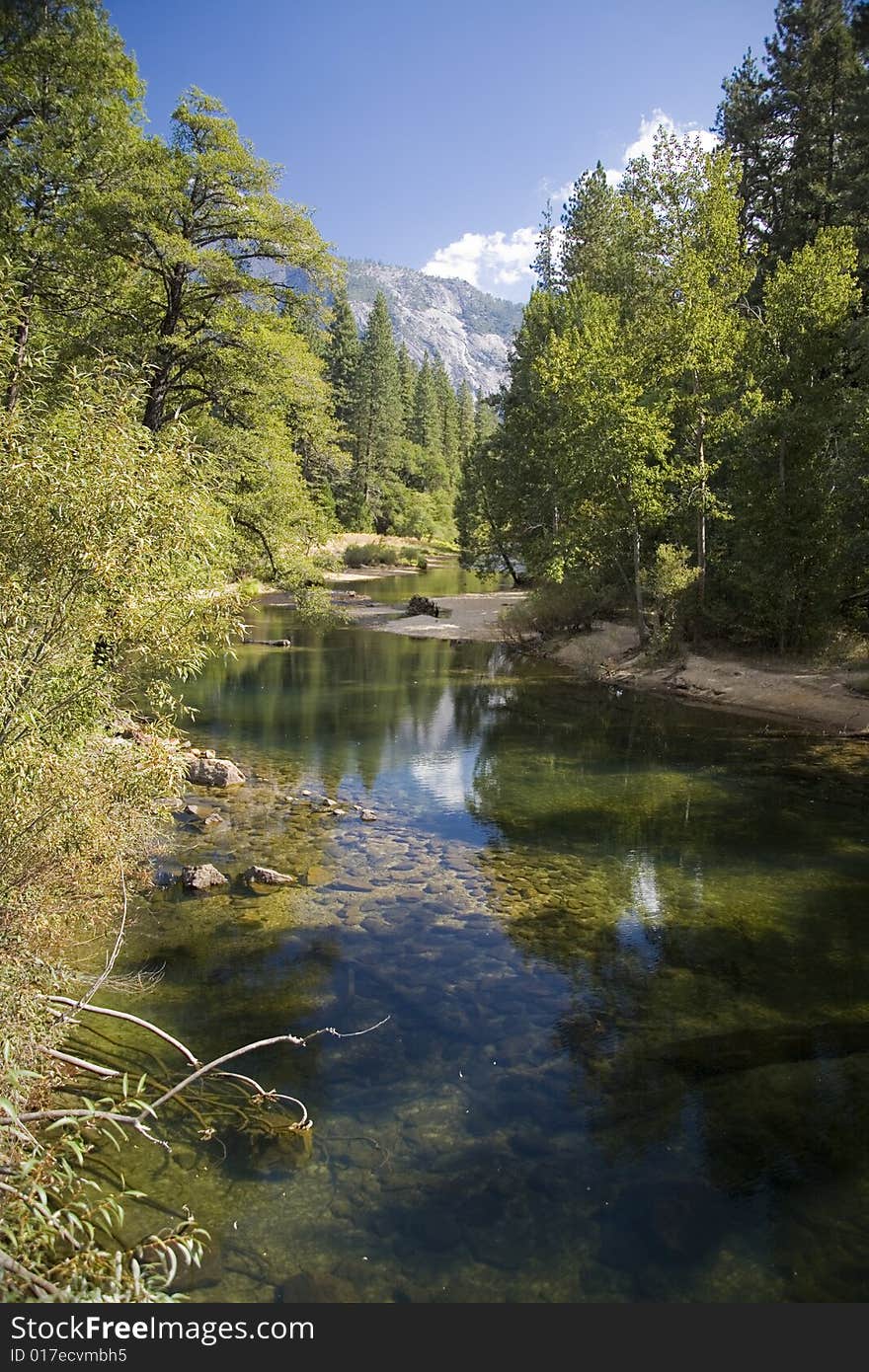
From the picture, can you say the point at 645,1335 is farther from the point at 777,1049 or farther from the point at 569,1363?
the point at 777,1049

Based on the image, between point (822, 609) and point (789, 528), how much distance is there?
103 inches

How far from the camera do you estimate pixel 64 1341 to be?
4.12 meters

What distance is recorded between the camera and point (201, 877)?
1202 centimetres

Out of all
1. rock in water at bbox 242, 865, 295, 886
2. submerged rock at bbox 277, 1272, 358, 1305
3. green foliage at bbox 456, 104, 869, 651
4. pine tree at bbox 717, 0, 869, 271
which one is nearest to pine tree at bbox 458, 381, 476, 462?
pine tree at bbox 717, 0, 869, 271

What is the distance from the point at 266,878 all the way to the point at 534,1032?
16.6ft

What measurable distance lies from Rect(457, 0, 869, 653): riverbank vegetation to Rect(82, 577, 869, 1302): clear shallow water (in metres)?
8.41

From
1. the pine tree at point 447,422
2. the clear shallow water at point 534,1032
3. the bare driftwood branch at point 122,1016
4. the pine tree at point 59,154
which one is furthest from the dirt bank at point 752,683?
the pine tree at point 447,422

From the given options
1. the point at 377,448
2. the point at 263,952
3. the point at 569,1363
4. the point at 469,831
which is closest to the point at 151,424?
the point at 469,831

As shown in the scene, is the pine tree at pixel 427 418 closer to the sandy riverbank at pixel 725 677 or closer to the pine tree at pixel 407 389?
the pine tree at pixel 407 389

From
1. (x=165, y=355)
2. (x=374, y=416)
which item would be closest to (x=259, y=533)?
(x=165, y=355)

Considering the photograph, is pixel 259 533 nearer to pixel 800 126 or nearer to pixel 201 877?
pixel 201 877

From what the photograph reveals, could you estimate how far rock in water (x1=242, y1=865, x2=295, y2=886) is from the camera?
476 inches

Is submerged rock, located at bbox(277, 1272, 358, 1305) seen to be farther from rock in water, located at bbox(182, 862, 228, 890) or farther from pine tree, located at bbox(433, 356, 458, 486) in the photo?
→ pine tree, located at bbox(433, 356, 458, 486)

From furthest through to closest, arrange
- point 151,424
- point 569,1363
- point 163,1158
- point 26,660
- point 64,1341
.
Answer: point 151,424, point 163,1158, point 26,660, point 569,1363, point 64,1341
